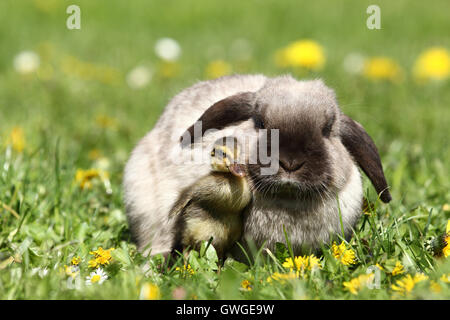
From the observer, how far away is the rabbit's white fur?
10.1ft

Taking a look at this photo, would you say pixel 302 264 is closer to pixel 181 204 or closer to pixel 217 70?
pixel 181 204

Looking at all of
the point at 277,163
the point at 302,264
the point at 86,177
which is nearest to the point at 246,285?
the point at 302,264

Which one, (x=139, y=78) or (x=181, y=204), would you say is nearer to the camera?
(x=181, y=204)

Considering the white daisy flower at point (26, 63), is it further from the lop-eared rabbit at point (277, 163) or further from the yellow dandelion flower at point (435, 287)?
the yellow dandelion flower at point (435, 287)

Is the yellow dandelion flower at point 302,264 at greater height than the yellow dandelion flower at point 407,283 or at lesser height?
lesser

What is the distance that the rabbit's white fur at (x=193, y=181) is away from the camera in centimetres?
307

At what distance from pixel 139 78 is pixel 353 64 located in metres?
2.56

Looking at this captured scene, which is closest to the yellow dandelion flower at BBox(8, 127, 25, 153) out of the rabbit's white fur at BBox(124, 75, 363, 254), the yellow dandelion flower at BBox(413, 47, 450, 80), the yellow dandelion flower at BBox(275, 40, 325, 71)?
the rabbit's white fur at BBox(124, 75, 363, 254)

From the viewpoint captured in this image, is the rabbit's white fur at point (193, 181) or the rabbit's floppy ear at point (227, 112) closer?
the rabbit's white fur at point (193, 181)

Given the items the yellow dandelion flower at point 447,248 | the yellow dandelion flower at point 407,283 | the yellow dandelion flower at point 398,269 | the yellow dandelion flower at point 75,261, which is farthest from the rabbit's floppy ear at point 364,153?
the yellow dandelion flower at point 75,261

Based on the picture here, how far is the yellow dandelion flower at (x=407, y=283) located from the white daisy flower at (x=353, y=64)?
16.0 feet

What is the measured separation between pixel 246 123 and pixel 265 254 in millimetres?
705

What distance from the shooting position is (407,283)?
238 cm

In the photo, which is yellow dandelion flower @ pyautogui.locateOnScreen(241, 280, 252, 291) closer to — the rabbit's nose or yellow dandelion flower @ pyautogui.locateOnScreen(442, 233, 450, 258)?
the rabbit's nose
